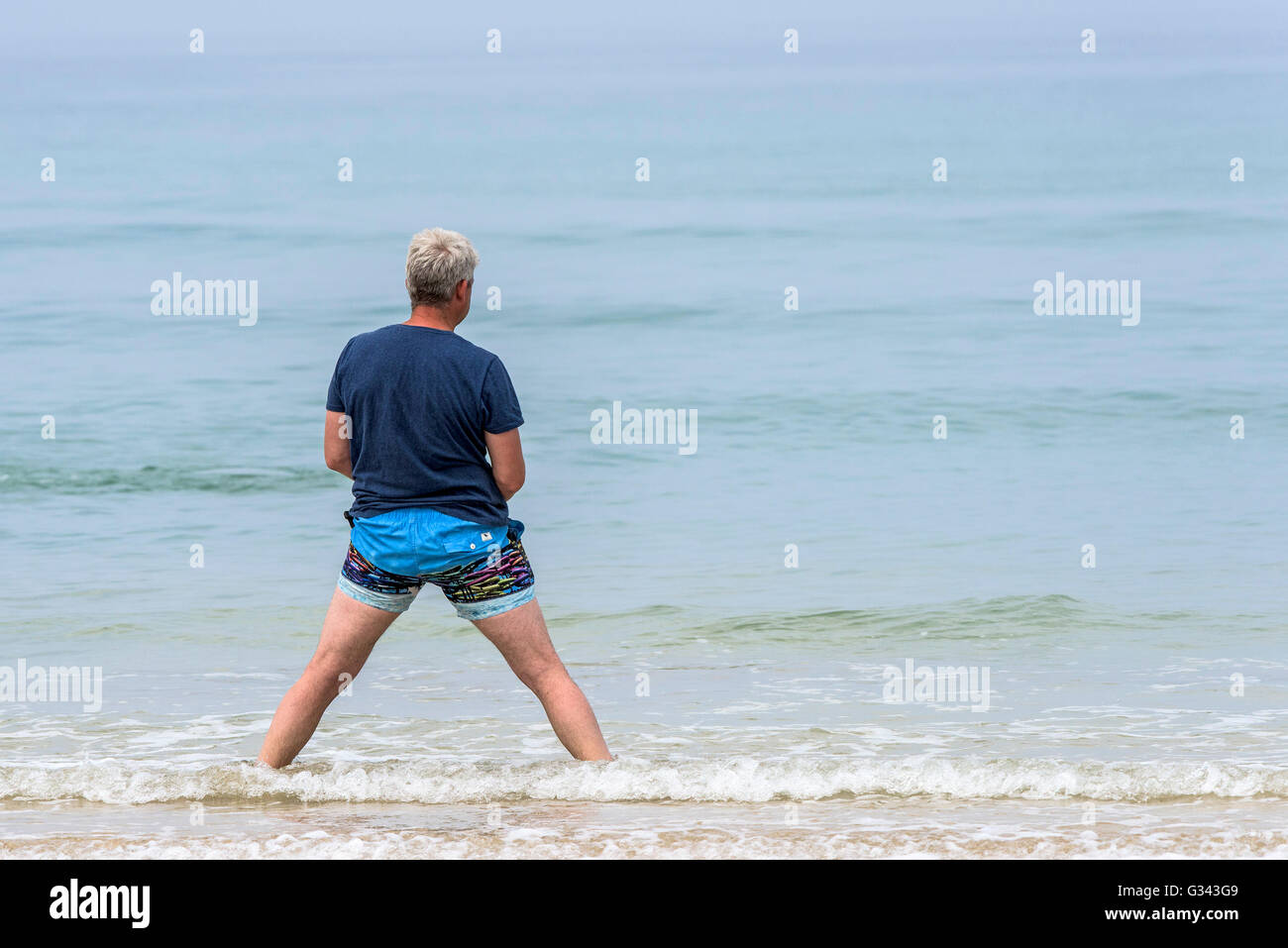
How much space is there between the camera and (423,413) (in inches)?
172

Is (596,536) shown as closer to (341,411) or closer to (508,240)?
(341,411)

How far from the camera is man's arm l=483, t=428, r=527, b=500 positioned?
14.5ft

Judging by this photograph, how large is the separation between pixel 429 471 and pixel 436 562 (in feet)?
0.86

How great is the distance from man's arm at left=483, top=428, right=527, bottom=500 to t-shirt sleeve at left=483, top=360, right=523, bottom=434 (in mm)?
25

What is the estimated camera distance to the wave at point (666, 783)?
4.82 m

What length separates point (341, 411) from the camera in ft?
14.7

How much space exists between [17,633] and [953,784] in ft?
17.4

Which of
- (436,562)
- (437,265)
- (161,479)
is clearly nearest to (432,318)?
(437,265)

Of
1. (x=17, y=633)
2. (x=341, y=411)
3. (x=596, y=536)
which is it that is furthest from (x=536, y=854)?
(x=596, y=536)
